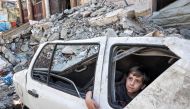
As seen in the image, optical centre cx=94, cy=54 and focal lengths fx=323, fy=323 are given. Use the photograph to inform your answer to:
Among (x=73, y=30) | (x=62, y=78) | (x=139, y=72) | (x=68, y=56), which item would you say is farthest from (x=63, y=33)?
(x=139, y=72)

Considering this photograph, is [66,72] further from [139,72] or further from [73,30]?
[73,30]

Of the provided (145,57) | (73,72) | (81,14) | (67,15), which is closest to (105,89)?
(145,57)

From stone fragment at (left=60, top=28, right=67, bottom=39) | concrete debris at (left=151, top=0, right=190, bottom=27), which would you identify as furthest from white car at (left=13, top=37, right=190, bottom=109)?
stone fragment at (left=60, top=28, right=67, bottom=39)

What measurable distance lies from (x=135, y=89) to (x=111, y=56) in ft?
1.21

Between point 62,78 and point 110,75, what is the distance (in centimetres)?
84

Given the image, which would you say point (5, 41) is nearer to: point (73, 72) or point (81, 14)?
point (81, 14)

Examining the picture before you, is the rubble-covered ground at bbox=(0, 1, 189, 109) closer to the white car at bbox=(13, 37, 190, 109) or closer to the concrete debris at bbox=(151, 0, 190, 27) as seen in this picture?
the concrete debris at bbox=(151, 0, 190, 27)

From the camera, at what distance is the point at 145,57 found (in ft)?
9.16

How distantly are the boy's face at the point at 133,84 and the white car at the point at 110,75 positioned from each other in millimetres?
113

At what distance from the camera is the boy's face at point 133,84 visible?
2693mm

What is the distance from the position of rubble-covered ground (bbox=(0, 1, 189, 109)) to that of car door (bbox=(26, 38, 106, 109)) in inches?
106

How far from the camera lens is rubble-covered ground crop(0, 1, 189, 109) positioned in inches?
311

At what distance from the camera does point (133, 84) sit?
8.96 feet

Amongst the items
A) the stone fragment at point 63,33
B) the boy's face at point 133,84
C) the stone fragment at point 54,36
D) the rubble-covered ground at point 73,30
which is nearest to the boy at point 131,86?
the boy's face at point 133,84
